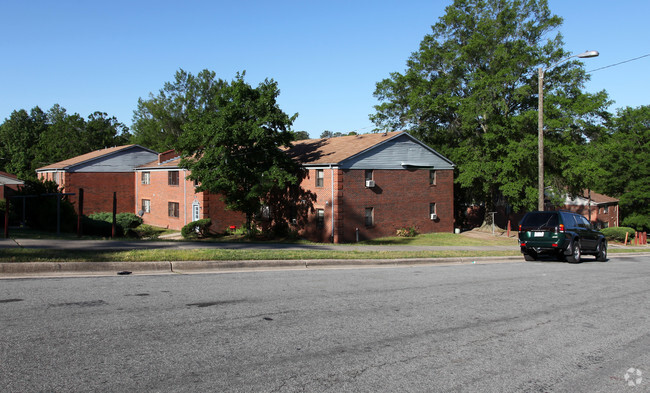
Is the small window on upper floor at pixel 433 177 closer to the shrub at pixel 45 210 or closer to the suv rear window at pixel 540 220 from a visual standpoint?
the suv rear window at pixel 540 220

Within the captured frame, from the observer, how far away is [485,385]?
4.97 meters

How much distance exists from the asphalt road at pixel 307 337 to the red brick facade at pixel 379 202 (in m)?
21.5

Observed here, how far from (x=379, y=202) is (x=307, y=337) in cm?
2807

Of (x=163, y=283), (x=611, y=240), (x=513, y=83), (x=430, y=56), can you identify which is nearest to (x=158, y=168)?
(x=430, y=56)

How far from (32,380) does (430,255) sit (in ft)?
46.0

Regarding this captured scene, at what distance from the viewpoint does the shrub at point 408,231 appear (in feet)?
114

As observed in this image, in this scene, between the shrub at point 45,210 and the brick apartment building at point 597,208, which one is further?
the brick apartment building at point 597,208

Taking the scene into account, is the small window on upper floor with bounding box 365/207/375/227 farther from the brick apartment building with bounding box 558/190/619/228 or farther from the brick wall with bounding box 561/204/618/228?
the brick wall with bounding box 561/204/618/228

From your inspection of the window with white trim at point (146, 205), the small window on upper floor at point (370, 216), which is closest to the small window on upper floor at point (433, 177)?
the small window on upper floor at point (370, 216)

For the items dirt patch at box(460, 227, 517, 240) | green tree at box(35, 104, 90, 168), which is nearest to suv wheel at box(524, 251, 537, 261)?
dirt patch at box(460, 227, 517, 240)

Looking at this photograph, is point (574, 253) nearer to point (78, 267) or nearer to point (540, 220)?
point (540, 220)

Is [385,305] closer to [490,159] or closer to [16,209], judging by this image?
[16,209]

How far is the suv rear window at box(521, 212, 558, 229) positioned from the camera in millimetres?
18031

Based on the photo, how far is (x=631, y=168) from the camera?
60.2m
